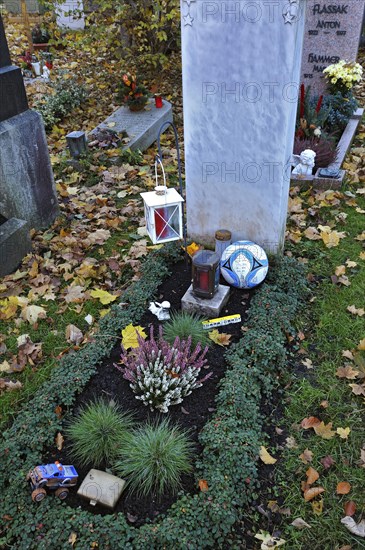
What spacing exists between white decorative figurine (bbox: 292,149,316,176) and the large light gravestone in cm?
189

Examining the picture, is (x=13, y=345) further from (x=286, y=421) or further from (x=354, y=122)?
(x=354, y=122)

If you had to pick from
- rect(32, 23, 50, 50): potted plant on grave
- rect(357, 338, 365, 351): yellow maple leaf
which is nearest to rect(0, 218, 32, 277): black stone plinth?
rect(357, 338, 365, 351): yellow maple leaf

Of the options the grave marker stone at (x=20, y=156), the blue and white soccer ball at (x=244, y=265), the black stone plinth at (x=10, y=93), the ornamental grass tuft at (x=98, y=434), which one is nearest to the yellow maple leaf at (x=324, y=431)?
the ornamental grass tuft at (x=98, y=434)

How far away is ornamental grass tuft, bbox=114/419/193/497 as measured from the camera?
2795mm

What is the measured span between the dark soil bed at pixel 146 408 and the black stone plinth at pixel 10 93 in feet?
7.85

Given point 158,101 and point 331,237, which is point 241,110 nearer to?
point 331,237

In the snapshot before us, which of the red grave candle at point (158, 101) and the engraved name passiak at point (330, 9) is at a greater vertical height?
the engraved name passiak at point (330, 9)

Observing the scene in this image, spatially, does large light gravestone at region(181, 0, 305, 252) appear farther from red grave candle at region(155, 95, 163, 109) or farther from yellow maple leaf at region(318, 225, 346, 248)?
red grave candle at region(155, 95, 163, 109)

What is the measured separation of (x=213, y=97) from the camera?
4176 mm

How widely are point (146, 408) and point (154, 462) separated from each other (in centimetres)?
51

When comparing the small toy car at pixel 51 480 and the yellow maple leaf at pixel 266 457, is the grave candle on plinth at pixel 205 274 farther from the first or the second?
the small toy car at pixel 51 480

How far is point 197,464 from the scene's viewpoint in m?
2.88

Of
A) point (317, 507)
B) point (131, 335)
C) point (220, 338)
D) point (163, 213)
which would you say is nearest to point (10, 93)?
point (163, 213)

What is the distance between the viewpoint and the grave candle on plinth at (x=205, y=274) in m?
3.89
